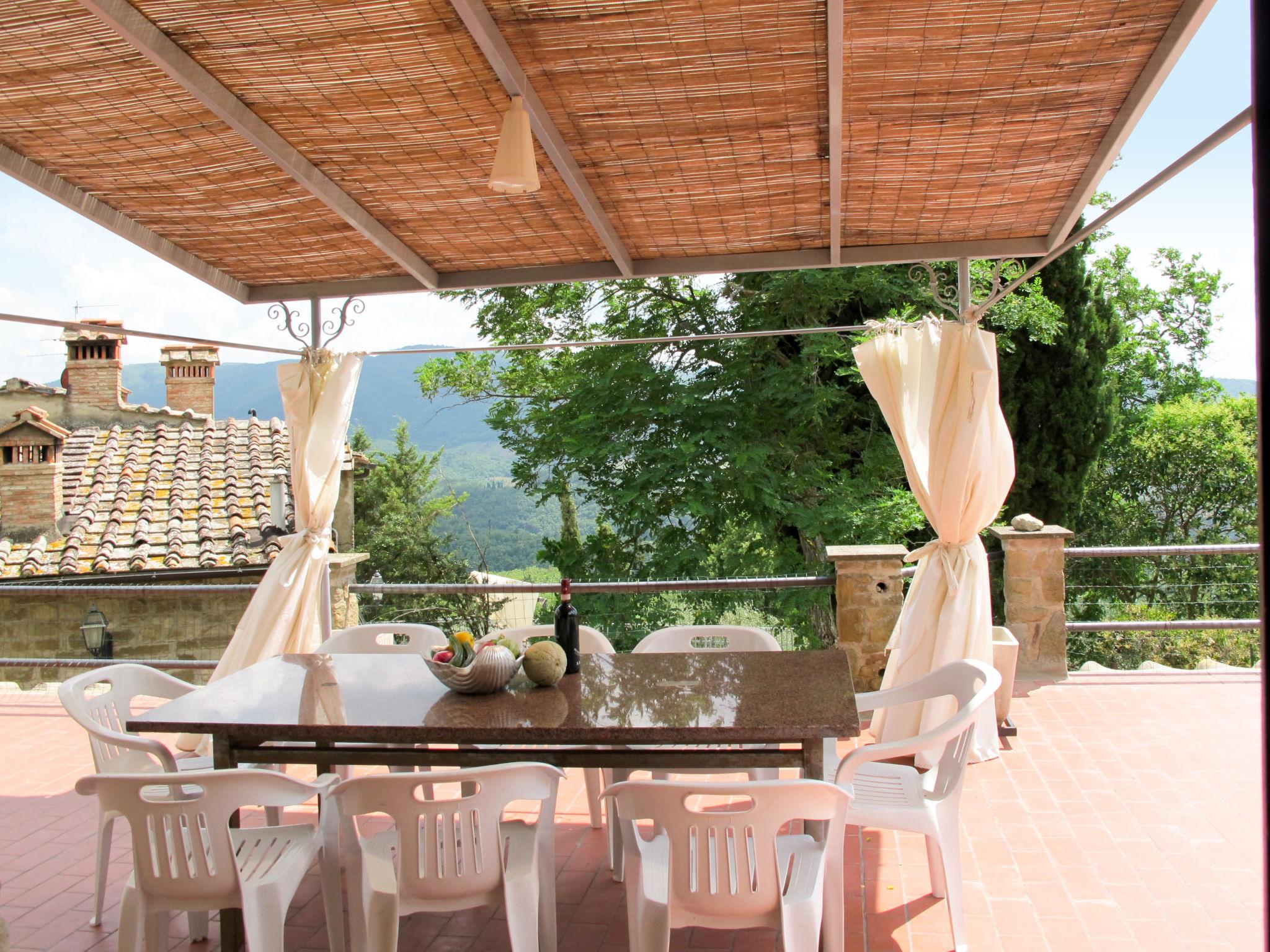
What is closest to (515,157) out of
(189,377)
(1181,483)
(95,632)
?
(95,632)

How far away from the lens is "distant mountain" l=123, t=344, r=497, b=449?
57.1ft

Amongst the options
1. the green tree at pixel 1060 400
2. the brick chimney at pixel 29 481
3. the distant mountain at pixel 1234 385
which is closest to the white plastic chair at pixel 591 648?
the brick chimney at pixel 29 481

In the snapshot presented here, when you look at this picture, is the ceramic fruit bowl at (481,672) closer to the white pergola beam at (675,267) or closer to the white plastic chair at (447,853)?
the white plastic chair at (447,853)

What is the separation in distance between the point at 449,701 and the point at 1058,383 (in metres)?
10.2

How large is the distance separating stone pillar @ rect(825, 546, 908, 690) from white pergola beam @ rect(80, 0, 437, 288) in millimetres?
2667

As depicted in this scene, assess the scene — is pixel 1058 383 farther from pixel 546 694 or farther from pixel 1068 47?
pixel 546 694

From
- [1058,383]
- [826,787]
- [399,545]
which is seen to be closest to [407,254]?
[826,787]

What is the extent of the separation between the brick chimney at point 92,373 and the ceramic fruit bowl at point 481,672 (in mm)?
10802

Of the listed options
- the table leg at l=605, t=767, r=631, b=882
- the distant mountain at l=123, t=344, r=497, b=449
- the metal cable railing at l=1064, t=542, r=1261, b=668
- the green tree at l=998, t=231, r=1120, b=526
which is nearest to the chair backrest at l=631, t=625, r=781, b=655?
the table leg at l=605, t=767, r=631, b=882

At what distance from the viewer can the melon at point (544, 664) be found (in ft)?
10.5

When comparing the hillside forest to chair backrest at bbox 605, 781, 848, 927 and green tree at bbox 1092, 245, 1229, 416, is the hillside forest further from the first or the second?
chair backrest at bbox 605, 781, 848, 927

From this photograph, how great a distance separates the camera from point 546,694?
10.3ft

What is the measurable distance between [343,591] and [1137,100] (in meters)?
5.02

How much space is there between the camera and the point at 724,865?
7.72ft
